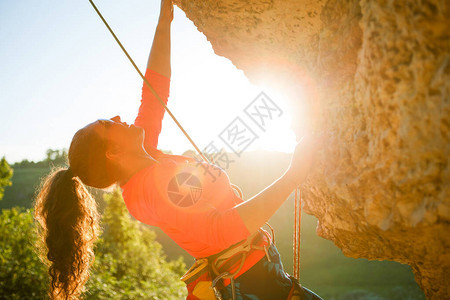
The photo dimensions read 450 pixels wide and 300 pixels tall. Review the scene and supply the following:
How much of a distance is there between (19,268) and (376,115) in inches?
282

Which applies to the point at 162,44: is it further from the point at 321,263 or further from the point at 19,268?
the point at 321,263

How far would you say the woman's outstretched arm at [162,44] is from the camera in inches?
89.4

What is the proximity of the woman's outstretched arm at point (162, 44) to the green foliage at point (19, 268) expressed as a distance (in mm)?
4475

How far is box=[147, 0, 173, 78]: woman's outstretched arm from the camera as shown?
2270 mm

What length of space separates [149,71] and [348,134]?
5.50 ft

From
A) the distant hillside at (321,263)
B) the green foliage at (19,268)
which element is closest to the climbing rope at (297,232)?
the green foliage at (19,268)

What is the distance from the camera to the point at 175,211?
129cm

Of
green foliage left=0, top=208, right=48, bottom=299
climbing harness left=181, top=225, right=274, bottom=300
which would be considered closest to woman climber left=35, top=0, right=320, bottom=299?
climbing harness left=181, top=225, right=274, bottom=300

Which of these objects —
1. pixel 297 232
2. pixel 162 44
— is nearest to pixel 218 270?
pixel 297 232

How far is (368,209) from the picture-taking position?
48.0 inches

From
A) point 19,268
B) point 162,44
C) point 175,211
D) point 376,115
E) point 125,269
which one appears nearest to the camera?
point 376,115

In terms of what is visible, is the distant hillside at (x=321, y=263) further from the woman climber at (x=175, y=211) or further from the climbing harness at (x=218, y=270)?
the climbing harness at (x=218, y=270)

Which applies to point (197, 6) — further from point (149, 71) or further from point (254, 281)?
point (254, 281)

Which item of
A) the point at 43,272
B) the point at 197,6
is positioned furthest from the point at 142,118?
the point at 43,272
